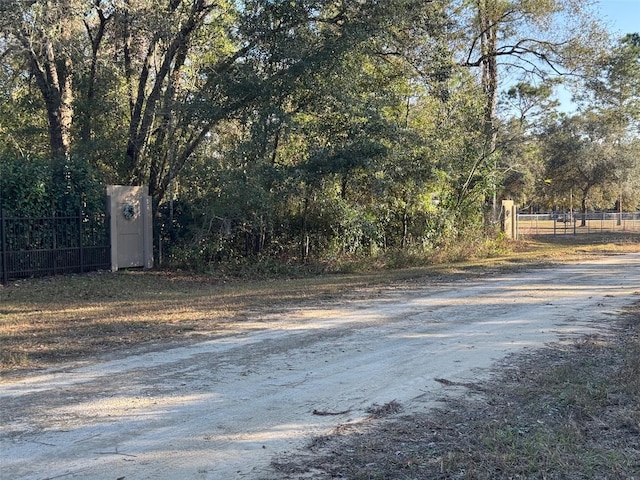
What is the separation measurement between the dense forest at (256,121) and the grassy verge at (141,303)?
193cm

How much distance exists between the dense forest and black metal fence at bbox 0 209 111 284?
575 mm

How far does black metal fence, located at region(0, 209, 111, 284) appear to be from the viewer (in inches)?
595

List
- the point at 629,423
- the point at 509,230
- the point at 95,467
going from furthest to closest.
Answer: the point at 509,230 → the point at 629,423 → the point at 95,467

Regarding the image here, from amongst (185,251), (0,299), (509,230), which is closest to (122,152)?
(185,251)

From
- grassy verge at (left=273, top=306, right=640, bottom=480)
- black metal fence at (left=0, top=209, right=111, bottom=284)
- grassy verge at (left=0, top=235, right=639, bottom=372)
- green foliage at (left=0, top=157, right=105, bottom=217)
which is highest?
green foliage at (left=0, top=157, right=105, bottom=217)

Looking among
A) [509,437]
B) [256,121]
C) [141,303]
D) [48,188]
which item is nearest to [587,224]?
[256,121]

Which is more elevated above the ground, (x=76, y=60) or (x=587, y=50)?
(x=587, y=50)

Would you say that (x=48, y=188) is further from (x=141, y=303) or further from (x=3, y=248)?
(x=141, y=303)

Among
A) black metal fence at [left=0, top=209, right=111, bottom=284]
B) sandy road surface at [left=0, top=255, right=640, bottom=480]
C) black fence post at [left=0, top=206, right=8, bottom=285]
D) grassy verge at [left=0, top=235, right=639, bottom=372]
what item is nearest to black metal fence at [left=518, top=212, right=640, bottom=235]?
grassy verge at [left=0, top=235, right=639, bottom=372]

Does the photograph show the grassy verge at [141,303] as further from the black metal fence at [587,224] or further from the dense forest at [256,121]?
the black metal fence at [587,224]

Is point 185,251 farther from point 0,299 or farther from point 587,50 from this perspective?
point 587,50

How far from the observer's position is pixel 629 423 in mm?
5230

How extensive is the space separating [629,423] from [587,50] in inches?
941

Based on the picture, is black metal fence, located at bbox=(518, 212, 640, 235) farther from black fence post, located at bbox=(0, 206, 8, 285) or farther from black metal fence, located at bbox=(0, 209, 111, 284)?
black fence post, located at bbox=(0, 206, 8, 285)
